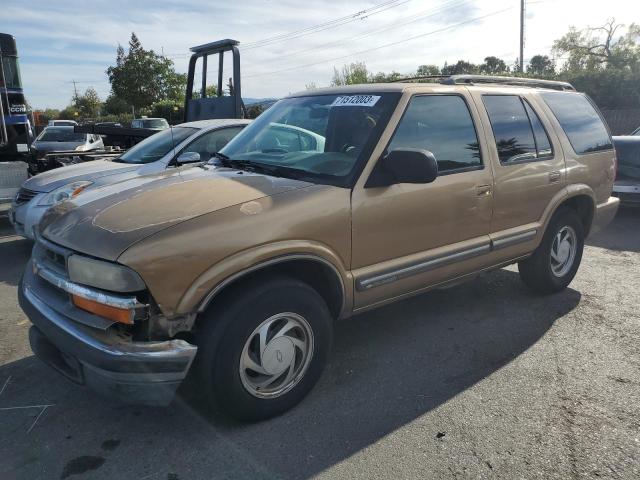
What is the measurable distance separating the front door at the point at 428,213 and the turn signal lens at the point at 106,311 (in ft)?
4.44

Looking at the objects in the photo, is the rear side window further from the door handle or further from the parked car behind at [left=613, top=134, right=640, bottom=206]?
the parked car behind at [left=613, top=134, right=640, bottom=206]

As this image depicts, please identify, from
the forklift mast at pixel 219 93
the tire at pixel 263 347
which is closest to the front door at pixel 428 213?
the tire at pixel 263 347

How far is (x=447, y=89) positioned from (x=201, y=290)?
2.43m

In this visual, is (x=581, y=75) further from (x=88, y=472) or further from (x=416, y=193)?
(x=88, y=472)

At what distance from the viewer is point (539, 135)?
4484mm

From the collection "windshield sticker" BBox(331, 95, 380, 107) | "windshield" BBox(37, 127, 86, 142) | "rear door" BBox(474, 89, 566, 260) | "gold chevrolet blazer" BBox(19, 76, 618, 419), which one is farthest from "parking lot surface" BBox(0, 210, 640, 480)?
"windshield" BBox(37, 127, 86, 142)

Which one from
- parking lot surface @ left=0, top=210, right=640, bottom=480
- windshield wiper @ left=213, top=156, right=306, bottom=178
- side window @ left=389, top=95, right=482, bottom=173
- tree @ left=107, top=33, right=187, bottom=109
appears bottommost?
parking lot surface @ left=0, top=210, right=640, bottom=480

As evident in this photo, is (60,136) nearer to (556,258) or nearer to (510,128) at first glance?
(510,128)

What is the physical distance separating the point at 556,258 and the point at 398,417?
2726 millimetres

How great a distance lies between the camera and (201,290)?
102 inches

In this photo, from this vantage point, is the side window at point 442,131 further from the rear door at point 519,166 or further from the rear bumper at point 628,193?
the rear bumper at point 628,193

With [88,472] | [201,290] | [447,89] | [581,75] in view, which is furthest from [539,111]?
[581,75]

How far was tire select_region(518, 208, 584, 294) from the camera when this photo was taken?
4.73 meters

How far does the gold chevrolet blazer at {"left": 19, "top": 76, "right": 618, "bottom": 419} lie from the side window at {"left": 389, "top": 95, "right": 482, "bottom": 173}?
0.01 metres
